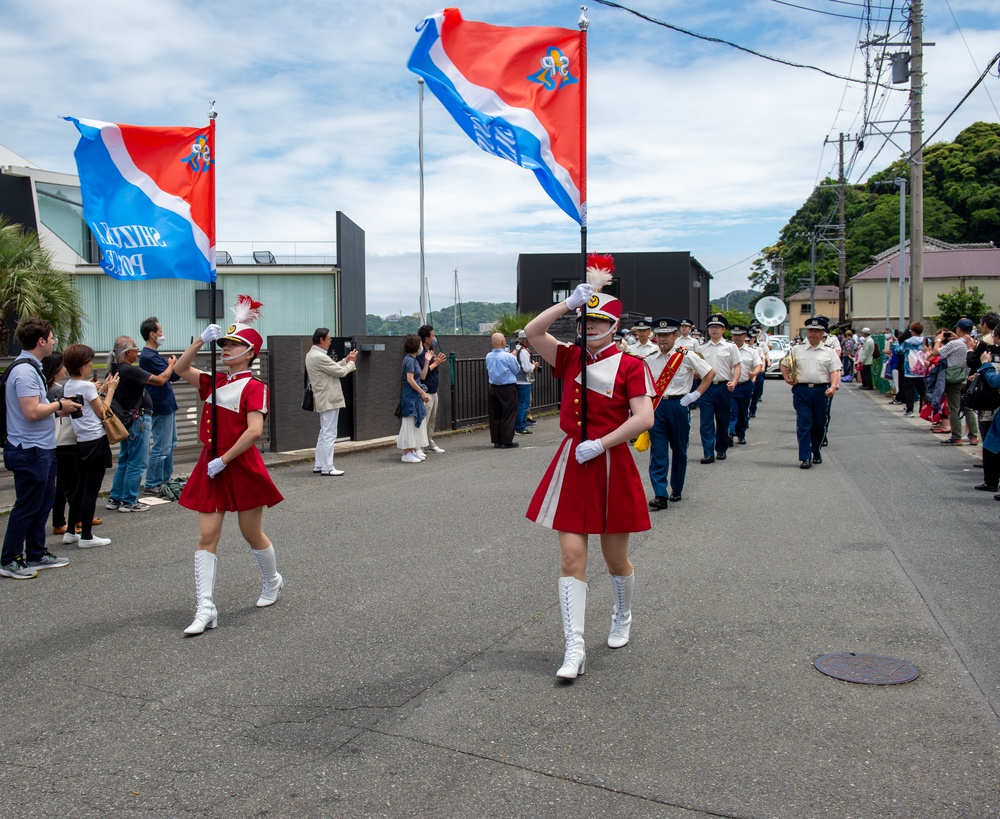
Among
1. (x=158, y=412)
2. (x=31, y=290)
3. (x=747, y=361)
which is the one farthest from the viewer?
(x=31, y=290)

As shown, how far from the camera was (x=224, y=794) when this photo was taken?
11.6ft

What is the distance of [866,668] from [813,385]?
8077mm

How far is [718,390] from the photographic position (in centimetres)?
1306

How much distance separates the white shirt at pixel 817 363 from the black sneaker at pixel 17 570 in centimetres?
947

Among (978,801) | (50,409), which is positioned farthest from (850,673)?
(50,409)

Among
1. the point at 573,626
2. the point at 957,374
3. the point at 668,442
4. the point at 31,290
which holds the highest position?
the point at 31,290

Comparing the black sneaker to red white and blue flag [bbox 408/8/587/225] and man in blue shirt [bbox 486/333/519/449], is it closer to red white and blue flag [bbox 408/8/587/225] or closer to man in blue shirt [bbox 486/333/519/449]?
red white and blue flag [bbox 408/8/587/225]

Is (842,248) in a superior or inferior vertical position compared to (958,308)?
superior

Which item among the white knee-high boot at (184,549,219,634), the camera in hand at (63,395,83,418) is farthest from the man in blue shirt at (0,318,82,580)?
the white knee-high boot at (184,549,219,634)

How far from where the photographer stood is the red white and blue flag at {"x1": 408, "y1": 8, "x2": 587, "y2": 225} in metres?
5.37

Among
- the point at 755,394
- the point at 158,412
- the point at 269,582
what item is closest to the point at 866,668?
the point at 269,582

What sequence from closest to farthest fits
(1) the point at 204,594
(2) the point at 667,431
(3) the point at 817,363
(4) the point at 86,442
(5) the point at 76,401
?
(1) the point at 204,594, (5) the point at 76,401, (4) the point at 86,442, (2) the point at 667,431, (3) the point at 817,363

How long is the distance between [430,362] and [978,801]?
11.0 m

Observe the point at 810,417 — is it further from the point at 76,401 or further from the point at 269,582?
the point at 76,401
